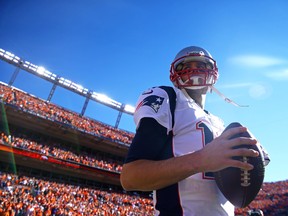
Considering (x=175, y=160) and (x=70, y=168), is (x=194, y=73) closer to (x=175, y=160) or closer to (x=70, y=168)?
(x=175, y=160)

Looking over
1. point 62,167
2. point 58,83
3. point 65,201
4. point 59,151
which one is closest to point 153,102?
point 65,201

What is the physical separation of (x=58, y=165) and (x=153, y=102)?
24.3 metres

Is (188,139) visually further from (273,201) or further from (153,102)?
(273,201)

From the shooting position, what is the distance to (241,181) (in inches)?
62.3

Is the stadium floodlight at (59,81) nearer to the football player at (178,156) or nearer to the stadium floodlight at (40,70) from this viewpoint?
the stadium floodlight at (40,70)

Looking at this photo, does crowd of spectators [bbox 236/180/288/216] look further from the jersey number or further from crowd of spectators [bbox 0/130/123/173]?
the jersey number

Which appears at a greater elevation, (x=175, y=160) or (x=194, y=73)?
(x=194, y=73)

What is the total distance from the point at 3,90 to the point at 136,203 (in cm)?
1615

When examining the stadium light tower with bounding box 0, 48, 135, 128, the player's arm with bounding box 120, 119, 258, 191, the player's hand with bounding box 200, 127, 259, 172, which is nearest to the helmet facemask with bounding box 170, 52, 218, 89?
the player's arm with bounding box 120, 119, 258, 191

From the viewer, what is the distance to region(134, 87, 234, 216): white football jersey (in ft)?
5.41

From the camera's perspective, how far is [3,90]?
2534 centimetres

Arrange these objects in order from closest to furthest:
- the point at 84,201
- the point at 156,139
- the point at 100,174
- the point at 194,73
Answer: the point at 156,139 < the point at 194,73 < the point at 84,201 < the point at 100,174

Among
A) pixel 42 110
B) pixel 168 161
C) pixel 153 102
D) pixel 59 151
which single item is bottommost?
pixel 168 161

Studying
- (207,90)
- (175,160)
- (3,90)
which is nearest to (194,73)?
(207,90)
